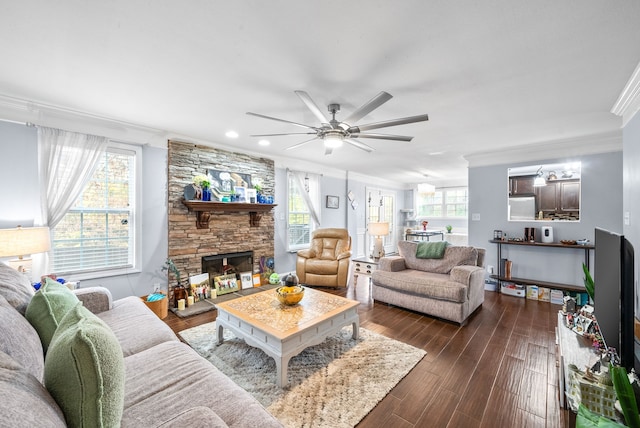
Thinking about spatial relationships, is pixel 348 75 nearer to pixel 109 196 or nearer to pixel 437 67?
pixel 437 67

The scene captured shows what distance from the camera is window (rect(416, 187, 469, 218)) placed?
8.30 metres

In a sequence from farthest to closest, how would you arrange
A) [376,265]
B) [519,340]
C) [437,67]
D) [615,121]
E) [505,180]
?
[505,180] → [376,265] → [615,121] → [519,340] → [437,67]

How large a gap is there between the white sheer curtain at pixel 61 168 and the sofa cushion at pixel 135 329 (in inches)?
57.6

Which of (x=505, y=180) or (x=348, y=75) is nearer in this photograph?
(x=348, y=75)

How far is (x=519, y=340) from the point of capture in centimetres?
286

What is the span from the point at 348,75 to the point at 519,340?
126 inches

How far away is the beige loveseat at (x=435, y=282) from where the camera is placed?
10.5 ft

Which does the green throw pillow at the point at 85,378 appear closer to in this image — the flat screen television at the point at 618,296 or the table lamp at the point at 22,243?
the flat screen television at the point at 618,296

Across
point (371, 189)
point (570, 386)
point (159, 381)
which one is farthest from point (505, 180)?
point (159, 381)

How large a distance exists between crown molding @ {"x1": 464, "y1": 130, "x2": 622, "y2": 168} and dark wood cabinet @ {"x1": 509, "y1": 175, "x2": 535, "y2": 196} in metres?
0.90

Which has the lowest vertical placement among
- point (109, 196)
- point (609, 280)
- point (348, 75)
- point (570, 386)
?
point (570, 386)

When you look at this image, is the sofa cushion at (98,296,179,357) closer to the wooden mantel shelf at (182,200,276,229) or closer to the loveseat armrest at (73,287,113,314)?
the loveseat armrest at (73,287,113,314)

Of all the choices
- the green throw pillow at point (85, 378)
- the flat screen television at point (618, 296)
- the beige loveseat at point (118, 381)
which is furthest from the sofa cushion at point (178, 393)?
the flat screen television at point (618, 296)

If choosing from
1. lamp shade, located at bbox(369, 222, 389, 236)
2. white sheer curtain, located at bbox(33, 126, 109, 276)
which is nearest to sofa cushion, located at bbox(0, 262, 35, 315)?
white sheer curtain, located at bbox(33, 126, 109, 276)
